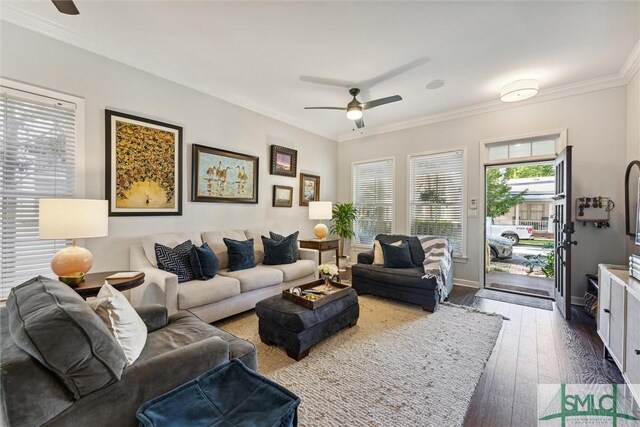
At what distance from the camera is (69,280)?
2.09 m

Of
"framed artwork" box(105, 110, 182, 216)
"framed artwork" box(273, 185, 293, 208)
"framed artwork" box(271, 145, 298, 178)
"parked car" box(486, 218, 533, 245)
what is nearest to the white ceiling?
"framed artwork" box(105, 110, 182, 216)

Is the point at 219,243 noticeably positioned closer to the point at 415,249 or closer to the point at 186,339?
the point at 186,339

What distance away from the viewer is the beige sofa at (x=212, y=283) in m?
2.54

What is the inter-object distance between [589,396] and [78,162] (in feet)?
15.4

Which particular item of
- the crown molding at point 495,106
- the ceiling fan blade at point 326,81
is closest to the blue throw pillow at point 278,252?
the ceiling fan blade at point 326,81

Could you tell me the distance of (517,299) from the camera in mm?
3773

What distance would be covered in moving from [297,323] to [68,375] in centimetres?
148

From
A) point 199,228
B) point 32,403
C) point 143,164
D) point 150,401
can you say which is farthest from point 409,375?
point 143,164

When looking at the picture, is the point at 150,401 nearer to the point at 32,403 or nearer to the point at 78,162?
the point at 32,403

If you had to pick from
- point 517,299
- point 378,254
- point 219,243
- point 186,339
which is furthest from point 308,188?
point 186,339

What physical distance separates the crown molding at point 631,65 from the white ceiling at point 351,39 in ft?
0.20

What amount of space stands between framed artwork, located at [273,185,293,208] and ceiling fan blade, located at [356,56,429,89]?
7.02ft

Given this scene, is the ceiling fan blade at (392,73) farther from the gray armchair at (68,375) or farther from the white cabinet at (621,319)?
the gray armchair at (68,375)

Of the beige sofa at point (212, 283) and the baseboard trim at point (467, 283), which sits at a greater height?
the beige sofa at point (212, 283)
